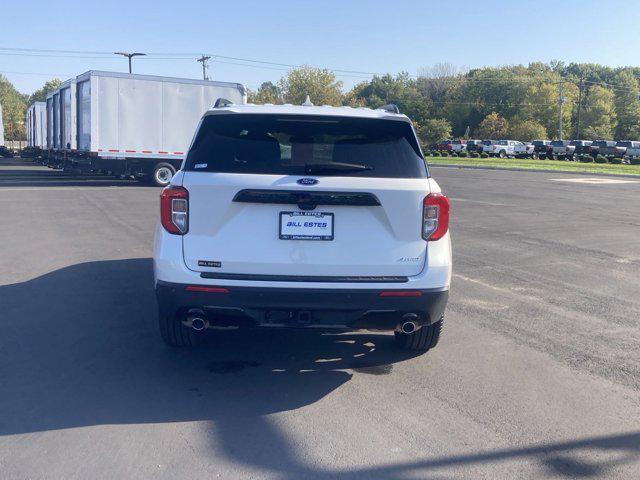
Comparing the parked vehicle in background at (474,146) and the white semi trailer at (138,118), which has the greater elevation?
the parked vehicle in background at (474,146)

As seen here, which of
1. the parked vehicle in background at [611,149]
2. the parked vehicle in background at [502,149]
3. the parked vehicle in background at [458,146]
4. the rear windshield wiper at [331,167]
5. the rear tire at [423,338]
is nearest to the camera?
the rear windshield wiper at [331,167]

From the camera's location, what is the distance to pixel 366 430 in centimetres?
419

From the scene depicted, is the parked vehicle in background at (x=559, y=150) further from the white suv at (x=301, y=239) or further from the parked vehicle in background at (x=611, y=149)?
the white suv at (x=301, y=239)

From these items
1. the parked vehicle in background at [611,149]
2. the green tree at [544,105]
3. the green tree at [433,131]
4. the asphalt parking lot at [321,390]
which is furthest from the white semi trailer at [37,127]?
the green tree at [544,105]

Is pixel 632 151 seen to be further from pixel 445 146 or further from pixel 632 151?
pixel 445 146

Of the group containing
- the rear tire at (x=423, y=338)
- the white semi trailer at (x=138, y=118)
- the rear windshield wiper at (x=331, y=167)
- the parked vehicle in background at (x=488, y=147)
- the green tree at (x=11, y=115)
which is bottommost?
the rear tire at (x=423, y=338)

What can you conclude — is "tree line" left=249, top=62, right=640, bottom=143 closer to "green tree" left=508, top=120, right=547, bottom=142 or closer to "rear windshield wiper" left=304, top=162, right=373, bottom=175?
"green tree" left=508, top=120, right=547, bottom=142

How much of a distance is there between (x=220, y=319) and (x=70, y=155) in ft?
76.7

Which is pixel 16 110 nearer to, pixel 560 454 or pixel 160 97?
pixel 160 97

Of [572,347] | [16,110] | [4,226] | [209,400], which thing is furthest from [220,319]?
[16,110]

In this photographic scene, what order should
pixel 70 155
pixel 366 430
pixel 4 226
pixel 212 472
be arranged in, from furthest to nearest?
pixel 70 155 < pixel 4 226 < pixel 366 430 < pixel 212 472

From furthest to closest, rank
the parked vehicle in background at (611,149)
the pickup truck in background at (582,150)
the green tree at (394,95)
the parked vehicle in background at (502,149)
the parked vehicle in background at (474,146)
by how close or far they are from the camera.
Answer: the green tree at (394,95)
the parked vehicle in background at (474,146)
the parked vehicle in background at (502,149)
the pickup truck in background at (582,150)
the parked vehicle in background at (611,149)

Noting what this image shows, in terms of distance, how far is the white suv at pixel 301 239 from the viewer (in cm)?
463

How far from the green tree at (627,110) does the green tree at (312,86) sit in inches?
2110
